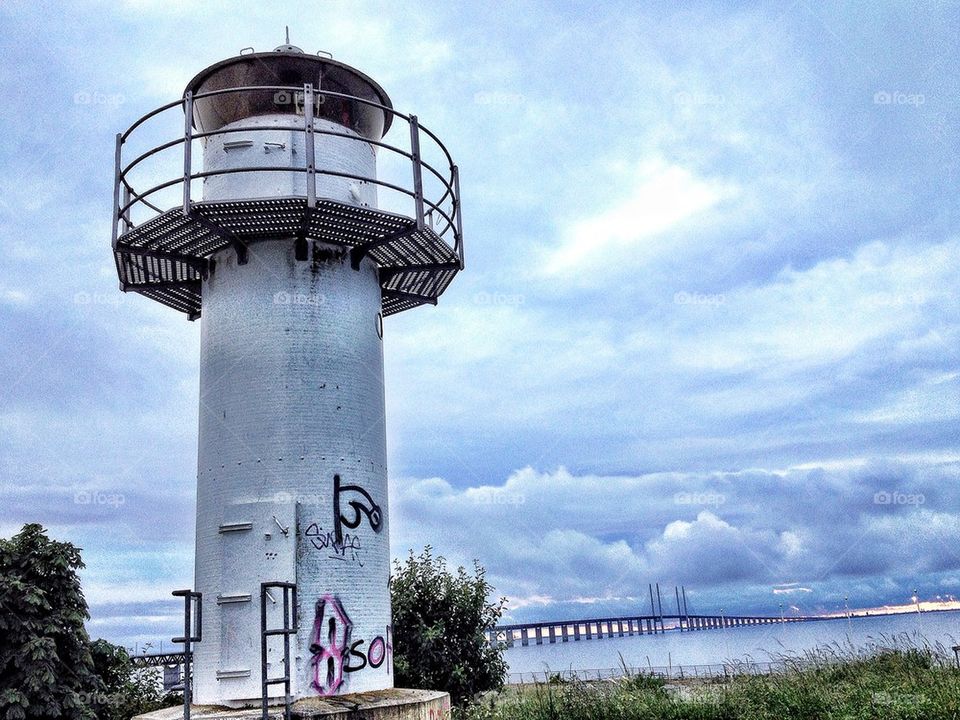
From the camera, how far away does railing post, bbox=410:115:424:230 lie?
15180 millimetres

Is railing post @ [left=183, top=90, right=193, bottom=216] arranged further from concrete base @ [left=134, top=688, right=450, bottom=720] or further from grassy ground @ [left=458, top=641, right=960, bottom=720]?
grassy ground @ [left=458, top=641, right=960, bottom=720]

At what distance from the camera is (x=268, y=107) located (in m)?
16.0

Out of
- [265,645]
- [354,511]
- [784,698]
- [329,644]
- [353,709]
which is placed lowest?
[784,698]

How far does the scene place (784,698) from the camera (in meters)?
13.7

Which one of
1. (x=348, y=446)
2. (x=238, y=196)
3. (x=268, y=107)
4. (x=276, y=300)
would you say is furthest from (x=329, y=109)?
(x=348, y=446)

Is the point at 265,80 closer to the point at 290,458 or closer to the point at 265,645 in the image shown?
the point at 290,458

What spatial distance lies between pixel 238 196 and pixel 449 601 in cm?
992

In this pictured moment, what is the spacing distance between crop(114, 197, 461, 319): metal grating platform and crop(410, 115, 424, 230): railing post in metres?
0.23

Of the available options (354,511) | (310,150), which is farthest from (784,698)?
(310,150)

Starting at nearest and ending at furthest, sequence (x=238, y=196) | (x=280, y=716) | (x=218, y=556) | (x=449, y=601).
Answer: (x=280, y=716)
(x=218, y=556)
(x=238, y=196)
(x=449, y=601)

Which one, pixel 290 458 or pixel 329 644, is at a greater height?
pixel 290 458

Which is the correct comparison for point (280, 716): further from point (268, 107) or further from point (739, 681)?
point (268, 107)

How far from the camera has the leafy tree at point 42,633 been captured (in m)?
15.2

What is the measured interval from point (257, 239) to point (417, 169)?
10.5ft
